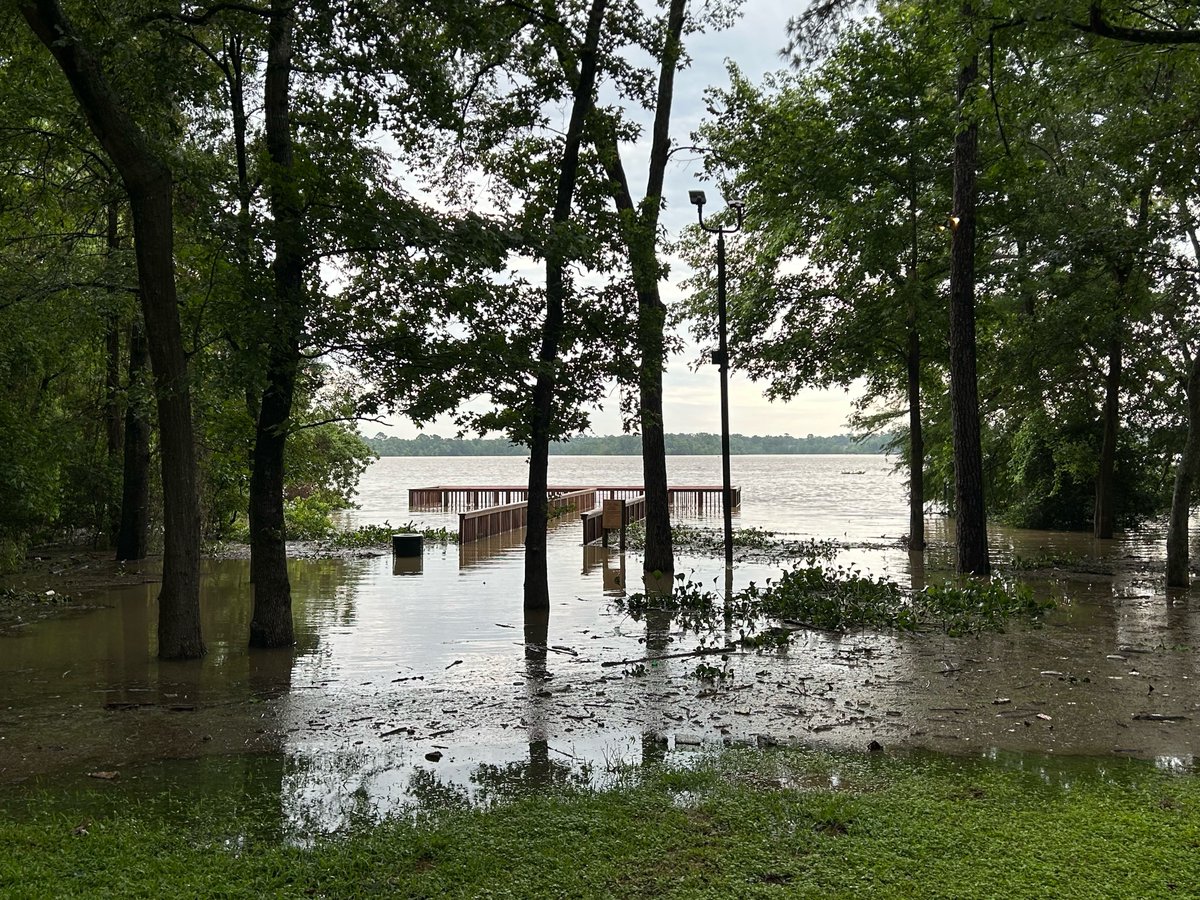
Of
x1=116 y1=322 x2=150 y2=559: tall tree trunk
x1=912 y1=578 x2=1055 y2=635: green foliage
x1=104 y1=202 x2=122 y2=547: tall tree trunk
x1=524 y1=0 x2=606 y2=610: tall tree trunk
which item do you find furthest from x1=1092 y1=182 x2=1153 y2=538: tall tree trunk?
x1=104 y1=202 x2=122 y2=547: tall tree trunk

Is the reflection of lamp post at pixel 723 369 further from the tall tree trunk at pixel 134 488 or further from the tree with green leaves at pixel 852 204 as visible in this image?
the tall tree trunk at pixel 134 488

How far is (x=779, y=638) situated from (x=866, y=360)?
11027 mm

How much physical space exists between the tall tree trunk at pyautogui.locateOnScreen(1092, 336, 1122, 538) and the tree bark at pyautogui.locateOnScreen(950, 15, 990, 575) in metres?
6.68

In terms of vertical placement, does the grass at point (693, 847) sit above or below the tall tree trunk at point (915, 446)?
below

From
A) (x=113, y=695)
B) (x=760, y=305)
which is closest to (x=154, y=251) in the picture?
(x=113, y=695)

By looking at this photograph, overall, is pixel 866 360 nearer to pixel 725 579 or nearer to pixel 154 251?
pixel 725 579

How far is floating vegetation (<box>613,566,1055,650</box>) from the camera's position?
9680 mm

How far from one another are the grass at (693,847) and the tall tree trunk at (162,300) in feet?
14.1

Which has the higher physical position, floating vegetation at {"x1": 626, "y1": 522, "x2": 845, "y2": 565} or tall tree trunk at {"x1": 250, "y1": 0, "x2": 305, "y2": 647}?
tall tree trunk at {"x1": 250, "y1": 0, "x2": 305, "y2": 647}

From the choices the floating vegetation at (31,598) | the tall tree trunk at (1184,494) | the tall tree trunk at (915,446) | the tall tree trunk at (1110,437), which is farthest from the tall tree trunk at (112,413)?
the tall tree trunk at (1110,437)

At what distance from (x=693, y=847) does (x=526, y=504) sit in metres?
16.5

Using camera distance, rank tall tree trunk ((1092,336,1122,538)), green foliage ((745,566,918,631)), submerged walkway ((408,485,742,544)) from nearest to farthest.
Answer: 1. green foliage ((745,566,918,631))
2. tall tree trunk ((1092,336,1122,538))
3. submerged walkway ((408,485,742,544))

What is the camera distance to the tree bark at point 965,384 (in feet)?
44.5

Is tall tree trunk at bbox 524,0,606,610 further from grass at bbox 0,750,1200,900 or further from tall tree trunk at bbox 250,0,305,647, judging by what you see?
grass at bbox 0,750,1200,900
